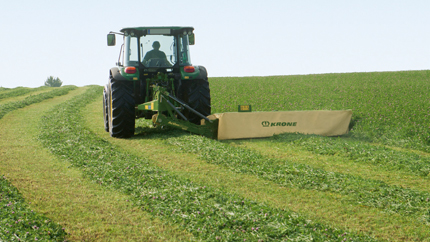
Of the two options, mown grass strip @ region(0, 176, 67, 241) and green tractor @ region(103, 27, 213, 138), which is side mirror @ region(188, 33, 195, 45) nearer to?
green tractor @ region(103, 27, 213, 138)

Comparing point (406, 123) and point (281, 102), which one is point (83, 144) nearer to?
point (406, 123)

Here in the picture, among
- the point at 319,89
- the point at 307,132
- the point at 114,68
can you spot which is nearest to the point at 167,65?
the point at 114,68

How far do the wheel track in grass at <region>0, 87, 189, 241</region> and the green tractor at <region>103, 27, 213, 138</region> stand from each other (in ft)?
6.97

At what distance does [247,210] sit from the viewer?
4.31 metres

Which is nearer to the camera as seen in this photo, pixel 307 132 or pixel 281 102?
pixel 307 132

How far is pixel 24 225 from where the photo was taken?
3908 millimetres

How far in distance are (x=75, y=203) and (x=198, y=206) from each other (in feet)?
5.41

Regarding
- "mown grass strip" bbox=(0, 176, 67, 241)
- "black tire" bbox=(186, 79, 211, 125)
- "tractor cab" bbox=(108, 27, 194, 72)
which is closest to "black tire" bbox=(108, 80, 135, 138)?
"tractor cab" bbox=(108, 27, 194, 72)

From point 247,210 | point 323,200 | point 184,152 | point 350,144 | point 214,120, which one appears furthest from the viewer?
point 214,120

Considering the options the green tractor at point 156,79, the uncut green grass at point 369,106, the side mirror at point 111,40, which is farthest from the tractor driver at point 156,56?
the uncut green grass at point 369,106

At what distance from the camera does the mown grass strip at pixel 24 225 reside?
3648mm

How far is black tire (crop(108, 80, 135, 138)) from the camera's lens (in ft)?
29.7

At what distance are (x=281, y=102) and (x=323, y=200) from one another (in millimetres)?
12078

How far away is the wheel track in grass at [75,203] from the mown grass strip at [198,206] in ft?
0.65
